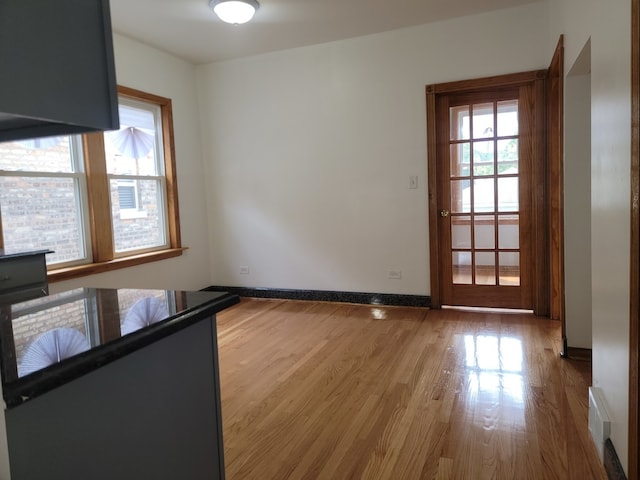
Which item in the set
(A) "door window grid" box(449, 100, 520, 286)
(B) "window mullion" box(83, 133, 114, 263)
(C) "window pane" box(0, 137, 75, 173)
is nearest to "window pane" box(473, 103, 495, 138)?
(A) "door window grid" box(449, 100, 520, 286)

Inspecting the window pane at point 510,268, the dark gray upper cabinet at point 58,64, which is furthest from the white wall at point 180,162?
the dark gray upper cabinet at point 58,64

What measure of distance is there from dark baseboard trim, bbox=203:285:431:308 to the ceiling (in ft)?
8.02

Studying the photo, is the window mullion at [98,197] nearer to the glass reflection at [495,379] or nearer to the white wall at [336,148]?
the white wall at [336,148]

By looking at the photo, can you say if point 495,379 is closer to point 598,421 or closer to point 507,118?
point 598,421

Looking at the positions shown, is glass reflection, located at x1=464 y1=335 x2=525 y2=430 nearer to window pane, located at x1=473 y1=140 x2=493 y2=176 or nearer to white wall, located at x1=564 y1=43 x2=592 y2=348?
white wall, located at x1=564 y1=43 x2=592 y2=348

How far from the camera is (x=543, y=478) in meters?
1.71

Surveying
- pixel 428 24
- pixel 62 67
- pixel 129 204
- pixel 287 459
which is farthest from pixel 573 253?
pixel 129 204

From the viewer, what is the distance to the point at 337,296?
4582 mm

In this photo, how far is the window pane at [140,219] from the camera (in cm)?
406

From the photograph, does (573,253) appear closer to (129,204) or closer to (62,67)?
(62,67)

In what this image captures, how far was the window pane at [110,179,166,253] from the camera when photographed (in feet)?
13.3

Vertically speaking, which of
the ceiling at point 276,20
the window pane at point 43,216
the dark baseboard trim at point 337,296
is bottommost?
the dark baseboard trim at point 337,296

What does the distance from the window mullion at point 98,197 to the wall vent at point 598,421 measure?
3.58m

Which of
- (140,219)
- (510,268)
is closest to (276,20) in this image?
(140,219)
